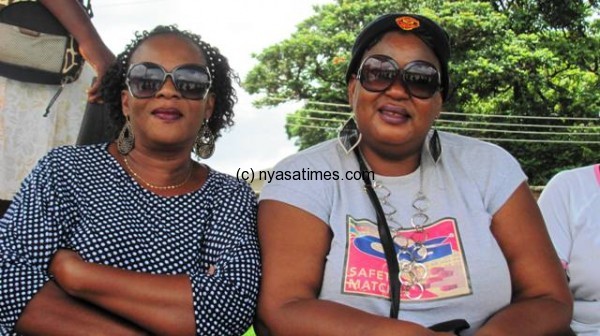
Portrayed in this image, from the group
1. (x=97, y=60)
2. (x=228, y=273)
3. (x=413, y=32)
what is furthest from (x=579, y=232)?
(x=97, y=60)

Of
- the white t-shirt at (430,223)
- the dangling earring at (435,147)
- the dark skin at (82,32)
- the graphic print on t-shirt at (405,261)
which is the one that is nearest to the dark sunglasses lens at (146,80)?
the dark skin at (82,32)

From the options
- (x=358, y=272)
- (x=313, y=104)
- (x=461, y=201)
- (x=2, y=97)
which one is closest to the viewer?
(x=358, y=272)

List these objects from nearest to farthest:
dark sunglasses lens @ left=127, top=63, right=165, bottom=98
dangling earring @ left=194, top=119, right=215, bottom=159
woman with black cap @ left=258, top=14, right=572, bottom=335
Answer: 1. woman with black cap @ left=258, top=14, right=572, bottom=335
2. dark sunglasses lens @ left=127, top=63, right=165, bottom=98
3. dangling earring @ left=194, top=119, right=215, bottom=159

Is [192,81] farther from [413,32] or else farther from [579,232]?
[579,232]

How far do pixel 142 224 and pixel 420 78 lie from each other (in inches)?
45.0

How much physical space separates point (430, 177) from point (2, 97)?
1799mm

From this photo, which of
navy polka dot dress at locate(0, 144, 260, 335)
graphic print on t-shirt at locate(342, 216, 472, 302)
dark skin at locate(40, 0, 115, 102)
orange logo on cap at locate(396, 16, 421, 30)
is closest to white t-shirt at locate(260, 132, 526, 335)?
graphic print on t-shirt at locate(342, 216, 472, 302)

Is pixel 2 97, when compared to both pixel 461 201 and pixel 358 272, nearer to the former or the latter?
pixel 358 272

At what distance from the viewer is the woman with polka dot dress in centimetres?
244

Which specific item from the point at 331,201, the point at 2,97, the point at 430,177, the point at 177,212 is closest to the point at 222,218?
the point at 177,212

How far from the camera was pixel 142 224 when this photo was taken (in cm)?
269

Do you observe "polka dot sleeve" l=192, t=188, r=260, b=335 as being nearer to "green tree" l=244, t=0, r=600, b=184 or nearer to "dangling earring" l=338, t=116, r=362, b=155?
"dangling earring" l=338, t=116, r=362, b=155

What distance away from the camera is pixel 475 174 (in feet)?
9.52

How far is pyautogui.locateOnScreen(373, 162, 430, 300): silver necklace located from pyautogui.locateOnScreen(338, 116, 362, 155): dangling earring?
198mm
